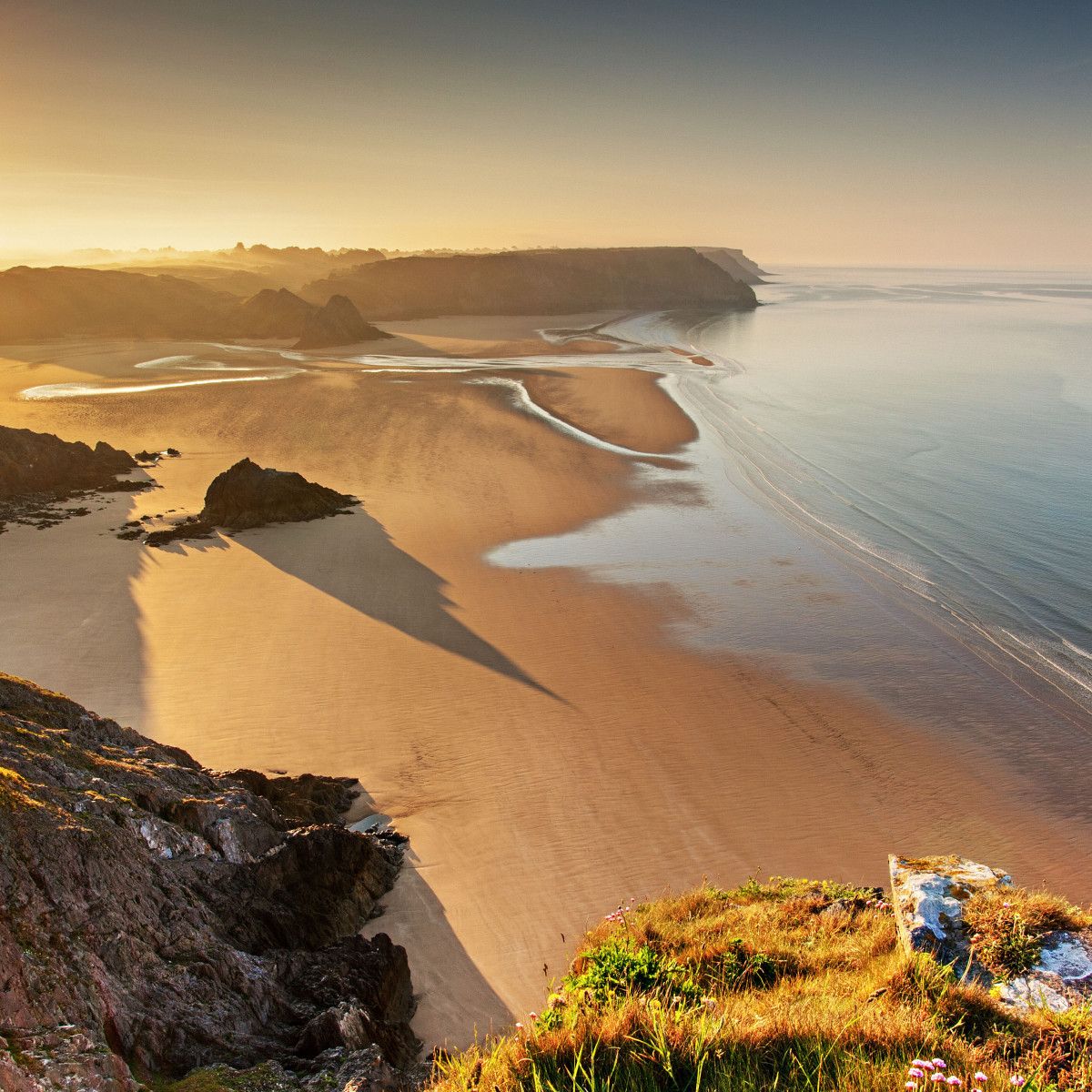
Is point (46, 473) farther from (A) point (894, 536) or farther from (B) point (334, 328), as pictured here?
(B) point (334, 328)

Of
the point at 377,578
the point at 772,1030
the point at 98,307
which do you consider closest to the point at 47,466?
the point at 377,578

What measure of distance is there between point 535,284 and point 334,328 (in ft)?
145

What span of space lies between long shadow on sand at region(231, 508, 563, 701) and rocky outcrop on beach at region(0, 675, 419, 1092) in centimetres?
658

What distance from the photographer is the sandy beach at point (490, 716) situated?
921 centimetres

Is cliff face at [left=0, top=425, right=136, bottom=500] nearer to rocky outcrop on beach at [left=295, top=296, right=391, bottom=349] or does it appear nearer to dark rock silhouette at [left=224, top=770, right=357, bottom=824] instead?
dark rock silhouette at [left=224, top=770, right=357, bottom=824]

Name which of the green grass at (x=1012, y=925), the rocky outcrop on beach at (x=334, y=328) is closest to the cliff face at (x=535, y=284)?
the rocky outcrop on beach at (x=334, y=328)

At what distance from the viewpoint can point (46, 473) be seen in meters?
24.9

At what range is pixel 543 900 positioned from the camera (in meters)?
8.81

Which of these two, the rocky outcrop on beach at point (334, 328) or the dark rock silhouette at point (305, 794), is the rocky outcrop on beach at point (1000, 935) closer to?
the dark rock silhouette at point (305, 794)

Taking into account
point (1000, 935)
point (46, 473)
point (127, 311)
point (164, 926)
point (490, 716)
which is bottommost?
point (490, 716)

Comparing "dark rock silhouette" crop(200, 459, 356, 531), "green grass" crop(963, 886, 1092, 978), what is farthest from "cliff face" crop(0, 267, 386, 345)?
"green grass" crop(963, 886, 1092, 978)

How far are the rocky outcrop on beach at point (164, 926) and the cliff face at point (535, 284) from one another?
92.3 meters

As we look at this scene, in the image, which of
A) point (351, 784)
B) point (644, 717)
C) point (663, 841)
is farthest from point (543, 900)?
point (644, 717)

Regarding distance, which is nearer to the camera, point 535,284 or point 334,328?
point 334,328
